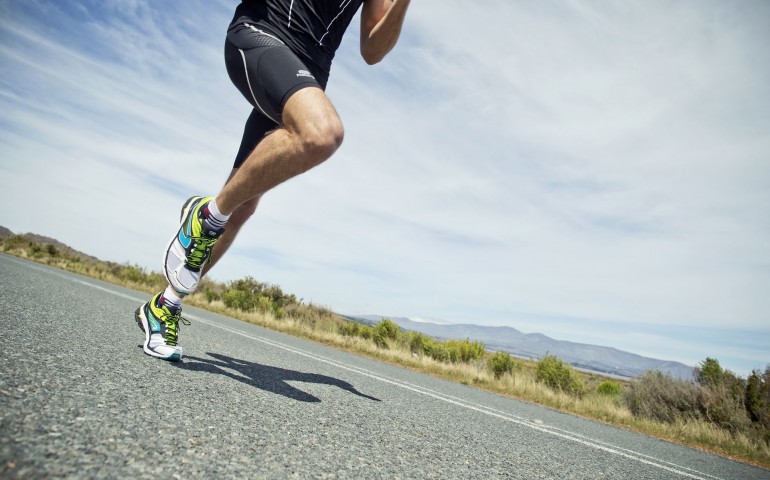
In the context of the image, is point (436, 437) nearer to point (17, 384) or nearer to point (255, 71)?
point (17, 384)

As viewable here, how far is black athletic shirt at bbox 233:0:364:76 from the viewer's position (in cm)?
223

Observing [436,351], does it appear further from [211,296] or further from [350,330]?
[211,296]

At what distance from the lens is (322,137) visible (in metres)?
1.77

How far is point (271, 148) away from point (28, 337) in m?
1.26

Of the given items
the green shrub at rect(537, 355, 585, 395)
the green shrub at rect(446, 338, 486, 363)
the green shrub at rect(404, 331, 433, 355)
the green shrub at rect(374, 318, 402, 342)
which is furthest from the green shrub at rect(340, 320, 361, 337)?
the green shrub at rect(537, 355, 585, 395)

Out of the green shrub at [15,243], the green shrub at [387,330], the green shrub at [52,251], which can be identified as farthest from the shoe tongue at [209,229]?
the green shrub at [52,251]

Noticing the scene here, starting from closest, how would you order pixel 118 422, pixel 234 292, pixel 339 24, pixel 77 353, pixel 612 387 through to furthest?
pixel 118 422 < pixel 77 353 < pixel 339 24 < pixel 612 387 < pixel 234 292

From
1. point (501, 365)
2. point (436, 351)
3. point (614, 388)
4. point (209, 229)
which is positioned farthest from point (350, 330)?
point (209, 229)

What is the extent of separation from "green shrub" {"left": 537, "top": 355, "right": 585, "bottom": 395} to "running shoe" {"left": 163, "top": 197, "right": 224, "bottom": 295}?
10.9 m

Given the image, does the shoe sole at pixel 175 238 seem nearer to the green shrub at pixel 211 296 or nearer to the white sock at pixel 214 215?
the white sock at pixel 214 215

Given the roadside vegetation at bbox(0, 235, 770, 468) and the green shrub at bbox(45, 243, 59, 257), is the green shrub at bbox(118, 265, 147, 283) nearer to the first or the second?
the roadside vegetation at bbox(0, 235, 770, 468)

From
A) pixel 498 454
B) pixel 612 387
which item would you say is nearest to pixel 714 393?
pixel 612 387

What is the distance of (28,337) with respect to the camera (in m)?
1.63

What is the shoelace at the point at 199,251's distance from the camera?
6.95ft
